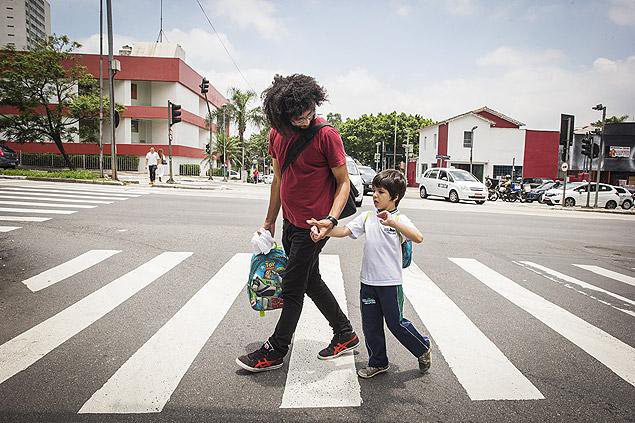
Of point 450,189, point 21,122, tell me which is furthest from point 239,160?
point 450,189

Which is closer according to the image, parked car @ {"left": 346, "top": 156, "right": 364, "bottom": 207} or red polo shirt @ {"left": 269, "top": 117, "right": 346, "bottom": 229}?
red polo shirt @ {"left": 269, "top": 117, "right": 346, "bottom": 229}

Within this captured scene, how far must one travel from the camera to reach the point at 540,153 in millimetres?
42688

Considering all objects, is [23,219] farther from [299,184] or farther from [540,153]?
[540,153]

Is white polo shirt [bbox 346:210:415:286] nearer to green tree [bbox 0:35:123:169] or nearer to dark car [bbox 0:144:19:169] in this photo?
dark car [bbox 0:144:19:169]

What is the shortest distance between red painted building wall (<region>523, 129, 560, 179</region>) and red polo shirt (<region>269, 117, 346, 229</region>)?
4371 cm

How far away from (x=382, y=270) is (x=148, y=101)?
129ft

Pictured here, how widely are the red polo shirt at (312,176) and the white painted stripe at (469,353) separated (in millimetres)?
1526

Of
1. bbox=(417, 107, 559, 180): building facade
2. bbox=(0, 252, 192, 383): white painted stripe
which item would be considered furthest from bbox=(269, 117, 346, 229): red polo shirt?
bbox=(417, 107, 559, 180): building facade

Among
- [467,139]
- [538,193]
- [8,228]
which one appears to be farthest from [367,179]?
[467,139]

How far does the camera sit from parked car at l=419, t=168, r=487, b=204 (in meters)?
21.4

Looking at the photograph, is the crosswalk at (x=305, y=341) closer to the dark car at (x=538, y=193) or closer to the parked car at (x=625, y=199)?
A: the parked car at (x=625, y=199)

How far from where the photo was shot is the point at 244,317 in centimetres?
437

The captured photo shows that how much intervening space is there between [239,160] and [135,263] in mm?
41394

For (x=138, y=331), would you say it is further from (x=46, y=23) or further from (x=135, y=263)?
(x=46, y=23)
